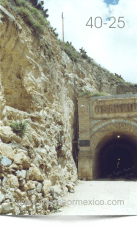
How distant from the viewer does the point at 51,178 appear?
841 centimetres

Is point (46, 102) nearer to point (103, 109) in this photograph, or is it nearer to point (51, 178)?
point (51, 178)

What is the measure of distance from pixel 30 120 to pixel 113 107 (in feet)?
26.2

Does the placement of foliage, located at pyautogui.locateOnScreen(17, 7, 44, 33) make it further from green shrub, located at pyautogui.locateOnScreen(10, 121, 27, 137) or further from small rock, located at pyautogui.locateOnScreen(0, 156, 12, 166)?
small rock, located at pyautogui.locateOnScreen(0, 156, 12, 166)

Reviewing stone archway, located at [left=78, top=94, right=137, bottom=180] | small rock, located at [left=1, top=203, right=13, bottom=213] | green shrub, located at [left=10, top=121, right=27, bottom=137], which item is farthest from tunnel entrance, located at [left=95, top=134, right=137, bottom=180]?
small rock, located at [left=1, top=203, right=13, bottom=213]

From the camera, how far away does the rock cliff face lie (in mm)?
5840

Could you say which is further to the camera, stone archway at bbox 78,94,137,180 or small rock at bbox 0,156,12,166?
stone archway at bbox 78,94,137,180

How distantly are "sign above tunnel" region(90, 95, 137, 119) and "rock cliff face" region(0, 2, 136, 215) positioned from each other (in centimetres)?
205

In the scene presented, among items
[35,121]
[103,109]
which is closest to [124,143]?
[103,109]

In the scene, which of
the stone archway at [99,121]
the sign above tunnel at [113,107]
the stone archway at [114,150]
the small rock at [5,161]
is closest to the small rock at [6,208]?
the small rock at [5,161]

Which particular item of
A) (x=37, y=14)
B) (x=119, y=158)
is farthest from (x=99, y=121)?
(x=119, y=158)

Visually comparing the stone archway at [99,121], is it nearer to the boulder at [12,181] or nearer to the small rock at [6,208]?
the boulder at [12,181]

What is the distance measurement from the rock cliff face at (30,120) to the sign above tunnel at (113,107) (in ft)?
6.71

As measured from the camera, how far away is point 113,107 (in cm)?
1501

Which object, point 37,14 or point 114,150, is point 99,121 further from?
point 114,150
